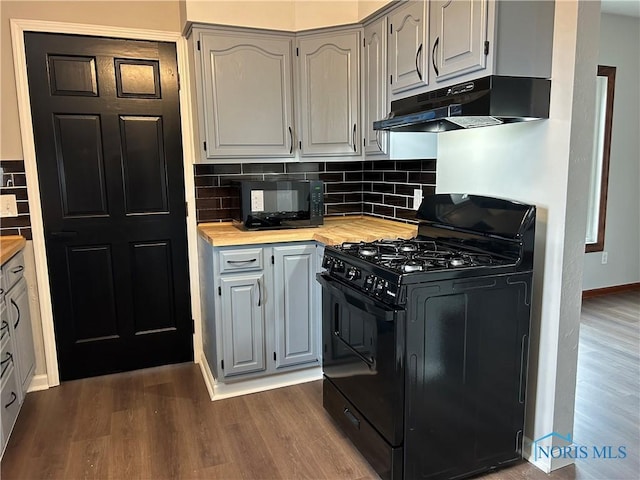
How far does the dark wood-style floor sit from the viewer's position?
205cm

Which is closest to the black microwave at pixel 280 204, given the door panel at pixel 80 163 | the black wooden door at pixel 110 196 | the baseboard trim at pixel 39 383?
the black wooden door at pixel 110 196

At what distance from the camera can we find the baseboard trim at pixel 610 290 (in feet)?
15.0

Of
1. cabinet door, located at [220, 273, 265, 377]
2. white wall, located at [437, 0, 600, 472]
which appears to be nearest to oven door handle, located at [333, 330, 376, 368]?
cabinet door, located at [220, 273, 265, 377]

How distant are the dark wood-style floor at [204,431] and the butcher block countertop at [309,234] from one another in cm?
92

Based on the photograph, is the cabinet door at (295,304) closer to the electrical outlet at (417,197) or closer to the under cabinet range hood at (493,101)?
the electrical outlet at (417,197)

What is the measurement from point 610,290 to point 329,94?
366 cm

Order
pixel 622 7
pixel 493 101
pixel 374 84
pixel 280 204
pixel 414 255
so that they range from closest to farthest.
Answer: pixel 493 101 < pixel 414 255 < pixel 374 84 < pixel 280 204 < pixel 622 7

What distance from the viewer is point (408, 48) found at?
2.38 meters

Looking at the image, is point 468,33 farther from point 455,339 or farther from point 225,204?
point 225,204

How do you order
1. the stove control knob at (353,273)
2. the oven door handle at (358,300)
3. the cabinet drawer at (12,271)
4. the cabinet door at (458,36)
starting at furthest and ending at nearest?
1. the cabinet drawer at (12,271)
2. the stove control knob at (353,273)
3. the cabinet door at (458,36)
4. the oven door handle at (358,300)

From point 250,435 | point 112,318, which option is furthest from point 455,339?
point 112,318

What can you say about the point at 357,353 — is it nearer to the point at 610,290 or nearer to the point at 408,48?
the point at 408,48

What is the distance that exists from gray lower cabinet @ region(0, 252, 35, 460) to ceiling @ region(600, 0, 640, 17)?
469 centimetres

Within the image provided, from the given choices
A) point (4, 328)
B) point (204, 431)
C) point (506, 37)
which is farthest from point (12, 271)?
point (506, 37)
